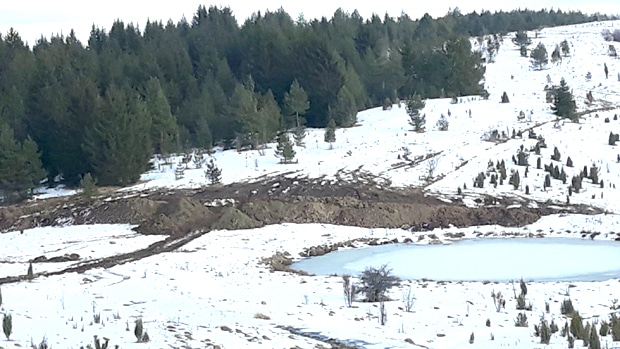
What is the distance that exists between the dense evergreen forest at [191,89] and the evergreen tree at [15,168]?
0.04 metres

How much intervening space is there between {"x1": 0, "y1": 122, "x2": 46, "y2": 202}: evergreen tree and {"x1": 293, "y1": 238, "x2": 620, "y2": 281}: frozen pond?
15.1 metres

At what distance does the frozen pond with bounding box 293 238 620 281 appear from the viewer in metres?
18.8

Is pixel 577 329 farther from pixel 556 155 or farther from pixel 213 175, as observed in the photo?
pixel 556 155

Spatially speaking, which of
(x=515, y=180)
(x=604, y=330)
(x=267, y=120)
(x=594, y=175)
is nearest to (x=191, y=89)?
(x=267, y=120)

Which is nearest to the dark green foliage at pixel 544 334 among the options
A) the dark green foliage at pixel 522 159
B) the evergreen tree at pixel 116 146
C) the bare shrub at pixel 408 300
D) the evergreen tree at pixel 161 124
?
the bare shrub at pixel 408 300

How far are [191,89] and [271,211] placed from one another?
67.2 ft

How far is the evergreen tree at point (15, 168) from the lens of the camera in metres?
31.3

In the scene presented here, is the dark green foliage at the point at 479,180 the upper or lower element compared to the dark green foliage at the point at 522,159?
lower

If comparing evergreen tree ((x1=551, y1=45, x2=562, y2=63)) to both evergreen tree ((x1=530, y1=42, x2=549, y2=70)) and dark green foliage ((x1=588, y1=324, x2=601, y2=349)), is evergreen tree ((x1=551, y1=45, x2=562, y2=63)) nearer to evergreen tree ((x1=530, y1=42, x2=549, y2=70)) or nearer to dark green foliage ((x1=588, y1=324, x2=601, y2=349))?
evergreen tree ((x1=530, y1=42, x2=549, y2=70))

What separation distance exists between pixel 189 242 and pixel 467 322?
11.6m

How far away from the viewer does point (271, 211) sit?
26688mm

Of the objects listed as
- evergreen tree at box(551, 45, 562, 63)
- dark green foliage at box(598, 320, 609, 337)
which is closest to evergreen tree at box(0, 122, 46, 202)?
dark green foliage at box(598, 320, 609, 337)

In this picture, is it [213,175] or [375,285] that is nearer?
[375,285]

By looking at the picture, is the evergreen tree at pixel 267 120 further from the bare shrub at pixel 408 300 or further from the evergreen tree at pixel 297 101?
the bare shrub at pixel 408 300
